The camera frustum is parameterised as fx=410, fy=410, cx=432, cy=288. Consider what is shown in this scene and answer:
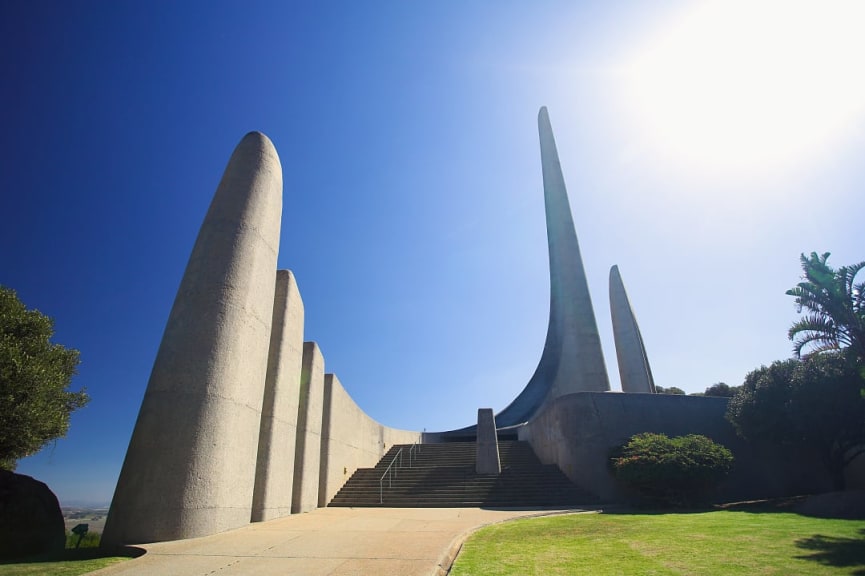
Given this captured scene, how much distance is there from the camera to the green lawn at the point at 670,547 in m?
4.08

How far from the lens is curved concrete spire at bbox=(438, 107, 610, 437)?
21.2 m

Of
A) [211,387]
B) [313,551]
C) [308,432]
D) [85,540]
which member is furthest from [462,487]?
[85,540]

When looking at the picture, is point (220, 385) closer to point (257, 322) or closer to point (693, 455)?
point (257, 322)

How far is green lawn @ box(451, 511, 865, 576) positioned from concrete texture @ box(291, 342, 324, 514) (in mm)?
5222

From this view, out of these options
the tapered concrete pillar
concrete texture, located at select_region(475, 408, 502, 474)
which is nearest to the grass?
concrete texture, located at select_region(475, 408, 502, 474)

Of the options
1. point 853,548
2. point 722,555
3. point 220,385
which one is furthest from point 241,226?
point 853,548

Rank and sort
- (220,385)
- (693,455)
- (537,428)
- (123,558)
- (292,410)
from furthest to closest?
(537,428), (693,455), (292,410), (220,385), (123,558)

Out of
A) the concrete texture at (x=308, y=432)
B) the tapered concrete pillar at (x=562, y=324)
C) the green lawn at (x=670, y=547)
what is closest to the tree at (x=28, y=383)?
the concrete texture at (x=308, y=432)

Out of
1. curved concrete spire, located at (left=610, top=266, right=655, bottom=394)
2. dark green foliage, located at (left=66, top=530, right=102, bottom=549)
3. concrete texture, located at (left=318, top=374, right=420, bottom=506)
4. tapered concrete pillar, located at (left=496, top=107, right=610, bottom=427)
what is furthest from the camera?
curved concrete spire, located at (left=610, top=266, right=655, bottom=394)

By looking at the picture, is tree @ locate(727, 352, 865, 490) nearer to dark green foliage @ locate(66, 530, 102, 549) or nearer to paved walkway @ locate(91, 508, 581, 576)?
paved walkway @ locate(91, 508, 581, 576)

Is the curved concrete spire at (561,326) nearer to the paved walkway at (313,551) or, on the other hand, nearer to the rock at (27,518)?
the paved walkway at (313,551)

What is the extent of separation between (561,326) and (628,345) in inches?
178

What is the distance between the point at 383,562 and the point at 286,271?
7.26m

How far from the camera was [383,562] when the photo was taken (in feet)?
14.3
